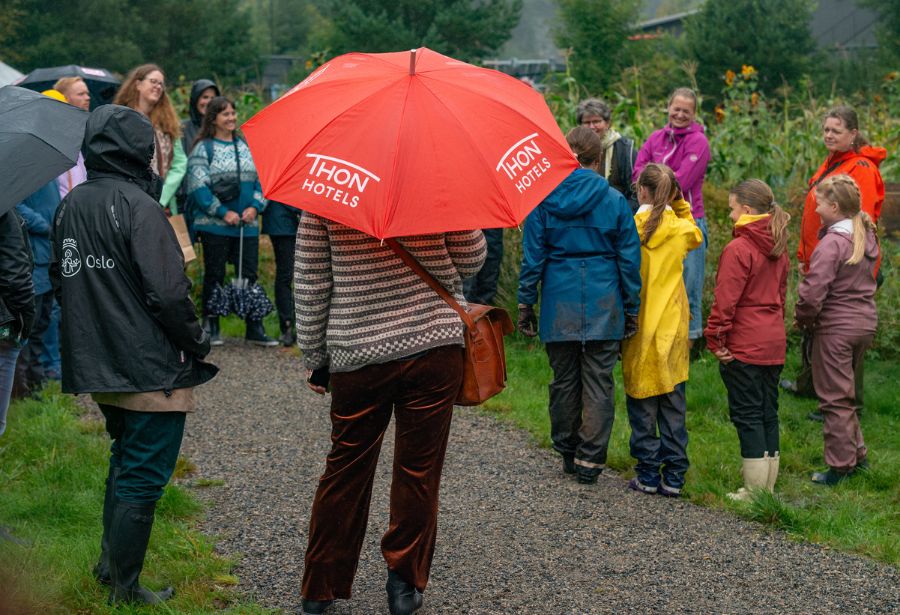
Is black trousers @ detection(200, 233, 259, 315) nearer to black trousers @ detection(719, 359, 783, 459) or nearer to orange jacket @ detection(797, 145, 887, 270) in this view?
orange jacket @ detection(797, 145, 887, 270)

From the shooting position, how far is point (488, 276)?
9.67m

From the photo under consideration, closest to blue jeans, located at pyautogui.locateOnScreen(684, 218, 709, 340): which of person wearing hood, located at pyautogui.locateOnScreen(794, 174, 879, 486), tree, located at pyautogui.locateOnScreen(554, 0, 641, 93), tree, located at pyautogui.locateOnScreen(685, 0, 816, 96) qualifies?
person wearing hood, located at pyautogui.locateOnScreen(794, 174, 879, 486)

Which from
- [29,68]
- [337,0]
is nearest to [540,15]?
[337,0]

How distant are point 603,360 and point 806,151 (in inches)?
270

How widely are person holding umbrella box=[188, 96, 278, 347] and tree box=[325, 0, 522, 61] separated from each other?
40.3m

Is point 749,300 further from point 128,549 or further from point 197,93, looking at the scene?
point 197,93

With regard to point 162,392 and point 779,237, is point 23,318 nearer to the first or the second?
point 162,392

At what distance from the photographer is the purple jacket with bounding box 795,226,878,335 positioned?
6.18m

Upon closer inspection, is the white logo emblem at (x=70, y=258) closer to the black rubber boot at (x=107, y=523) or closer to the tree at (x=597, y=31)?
the black rubber boot at (x=107, y=523)

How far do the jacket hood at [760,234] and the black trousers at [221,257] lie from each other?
15.2ft

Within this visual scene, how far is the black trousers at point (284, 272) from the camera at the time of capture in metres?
9.45

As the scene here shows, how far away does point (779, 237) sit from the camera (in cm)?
585

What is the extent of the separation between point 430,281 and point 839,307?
10.7ft

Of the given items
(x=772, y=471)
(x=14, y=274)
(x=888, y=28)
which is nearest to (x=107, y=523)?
(x=14, y=274)
